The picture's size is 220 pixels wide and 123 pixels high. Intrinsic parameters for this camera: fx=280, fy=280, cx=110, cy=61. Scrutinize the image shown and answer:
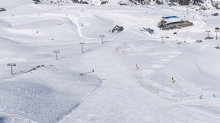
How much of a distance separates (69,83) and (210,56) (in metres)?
23.5

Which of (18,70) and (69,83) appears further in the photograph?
(18,70)

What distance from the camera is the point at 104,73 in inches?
1339

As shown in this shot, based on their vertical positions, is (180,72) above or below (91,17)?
below

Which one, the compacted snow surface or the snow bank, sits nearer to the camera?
the snow bank

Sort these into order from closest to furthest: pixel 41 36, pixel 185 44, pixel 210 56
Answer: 1. pixel 210 56
2. pixel 185 44
3. pixel 41 36

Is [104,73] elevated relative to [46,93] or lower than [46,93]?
lower

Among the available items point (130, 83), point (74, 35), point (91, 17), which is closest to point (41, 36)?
point (74, 35)

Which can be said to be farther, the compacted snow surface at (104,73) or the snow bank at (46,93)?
Answer: the compacted snow surface at (104,73)

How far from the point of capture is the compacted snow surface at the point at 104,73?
21766 millimetres

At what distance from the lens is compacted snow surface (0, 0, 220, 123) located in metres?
21.8

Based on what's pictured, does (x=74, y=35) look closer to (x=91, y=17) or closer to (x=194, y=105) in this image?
(x=91, y=17)

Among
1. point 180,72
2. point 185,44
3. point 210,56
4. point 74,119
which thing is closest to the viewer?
point 74,119

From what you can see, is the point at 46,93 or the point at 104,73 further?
the point at 104,73

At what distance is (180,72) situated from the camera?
34.2 m
